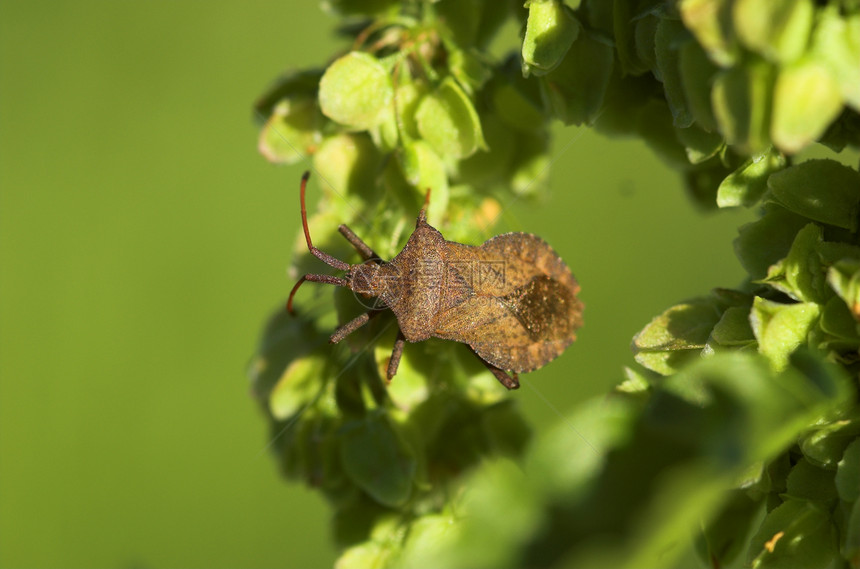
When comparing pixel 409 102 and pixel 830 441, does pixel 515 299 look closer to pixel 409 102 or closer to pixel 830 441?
pixel 409 102

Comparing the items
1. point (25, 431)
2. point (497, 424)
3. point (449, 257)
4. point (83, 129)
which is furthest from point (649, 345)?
point (83, 129)

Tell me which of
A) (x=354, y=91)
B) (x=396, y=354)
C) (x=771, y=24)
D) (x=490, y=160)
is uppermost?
(x=354, y=91)

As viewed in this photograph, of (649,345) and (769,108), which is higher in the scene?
(769,108)

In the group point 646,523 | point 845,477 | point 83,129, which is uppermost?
point 83,129

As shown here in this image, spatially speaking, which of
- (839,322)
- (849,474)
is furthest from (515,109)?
(849,474)

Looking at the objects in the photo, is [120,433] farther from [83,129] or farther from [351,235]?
[351,235]

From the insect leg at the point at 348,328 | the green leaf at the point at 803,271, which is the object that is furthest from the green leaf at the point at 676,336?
the insect leg at the point at 348,328
